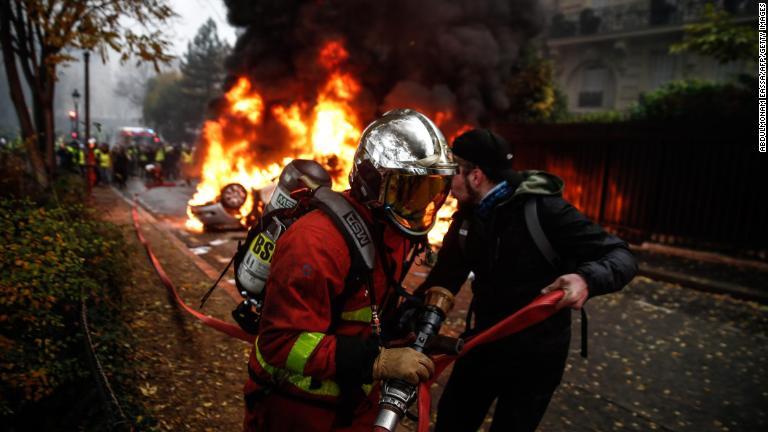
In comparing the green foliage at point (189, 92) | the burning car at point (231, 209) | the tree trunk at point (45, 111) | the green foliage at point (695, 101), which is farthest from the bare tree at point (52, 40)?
the green foliage at point (189, 92)

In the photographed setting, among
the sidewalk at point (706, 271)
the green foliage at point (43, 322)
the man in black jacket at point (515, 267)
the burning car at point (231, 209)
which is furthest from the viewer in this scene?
the burning car at point (231, 209)

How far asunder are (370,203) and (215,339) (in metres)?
3.56

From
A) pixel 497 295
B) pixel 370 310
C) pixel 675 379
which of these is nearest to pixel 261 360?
pixel 370 310

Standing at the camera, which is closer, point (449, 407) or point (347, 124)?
point (449, 407)

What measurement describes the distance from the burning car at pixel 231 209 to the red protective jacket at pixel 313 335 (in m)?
9.81

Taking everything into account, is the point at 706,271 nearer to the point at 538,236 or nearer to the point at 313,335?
the point at 538,236

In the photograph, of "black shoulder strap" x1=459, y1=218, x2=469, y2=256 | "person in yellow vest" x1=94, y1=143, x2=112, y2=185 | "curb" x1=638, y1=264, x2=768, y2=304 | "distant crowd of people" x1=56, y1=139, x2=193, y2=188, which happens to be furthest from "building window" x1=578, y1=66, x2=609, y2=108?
"black shoulder strap" x1=459, y1=218, x2=469, y2=256

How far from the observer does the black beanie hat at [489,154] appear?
106 inches

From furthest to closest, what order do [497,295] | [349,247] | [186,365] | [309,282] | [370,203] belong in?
[186,365] < [497,295] < [370,203] < [349,247] < [309,282]

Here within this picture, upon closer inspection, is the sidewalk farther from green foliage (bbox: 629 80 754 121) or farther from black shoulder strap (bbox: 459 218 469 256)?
black shoulder strap (bbox: 459 218 469 256)

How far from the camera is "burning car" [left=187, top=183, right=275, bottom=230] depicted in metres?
11.6

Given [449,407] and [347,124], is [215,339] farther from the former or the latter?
[347,124]

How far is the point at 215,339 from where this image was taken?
4.79m

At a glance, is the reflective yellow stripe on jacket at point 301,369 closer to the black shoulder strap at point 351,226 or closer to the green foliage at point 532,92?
the black shoulder strap at point 351,226
